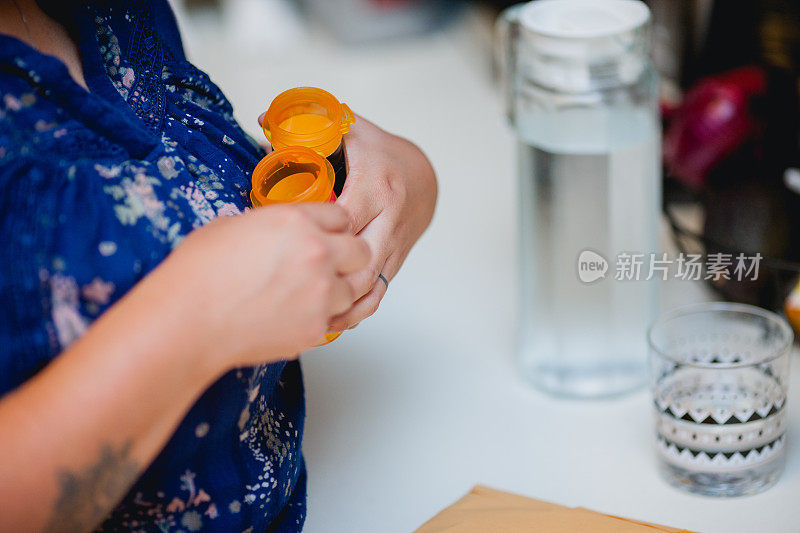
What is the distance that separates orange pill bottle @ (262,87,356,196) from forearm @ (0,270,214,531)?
0.13 metres

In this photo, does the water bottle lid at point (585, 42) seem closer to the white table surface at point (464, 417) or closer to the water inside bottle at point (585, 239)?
the water inside bottle at point (585, 239)

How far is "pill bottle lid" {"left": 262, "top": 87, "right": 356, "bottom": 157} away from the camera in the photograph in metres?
0.44

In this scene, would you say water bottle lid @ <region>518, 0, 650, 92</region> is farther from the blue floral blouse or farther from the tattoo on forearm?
the tattoo on forearm

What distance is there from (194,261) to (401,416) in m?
0.30

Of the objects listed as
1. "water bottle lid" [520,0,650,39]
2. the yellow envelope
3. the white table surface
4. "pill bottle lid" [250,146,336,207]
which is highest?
"water bottle lid" [520,0,650,39]

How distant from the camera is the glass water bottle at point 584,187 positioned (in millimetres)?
559

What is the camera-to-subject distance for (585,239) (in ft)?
1.96

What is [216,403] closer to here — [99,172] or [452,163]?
[99,172]

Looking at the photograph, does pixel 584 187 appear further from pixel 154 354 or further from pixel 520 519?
pixel 154 354

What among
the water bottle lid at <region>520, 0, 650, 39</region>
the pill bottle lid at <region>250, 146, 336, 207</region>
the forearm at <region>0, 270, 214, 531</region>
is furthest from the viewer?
the water bottle lid at <region>520, 0, 650, 39</region>

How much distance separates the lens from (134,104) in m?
0.43

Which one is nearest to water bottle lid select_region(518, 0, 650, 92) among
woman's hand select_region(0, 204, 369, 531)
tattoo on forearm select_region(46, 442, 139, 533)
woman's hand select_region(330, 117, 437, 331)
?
woman's hand select_region(330, 117, 437, 331)

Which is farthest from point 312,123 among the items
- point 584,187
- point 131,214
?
point 584,187

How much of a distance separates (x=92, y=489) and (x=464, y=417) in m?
0.32
